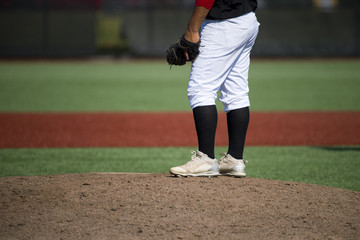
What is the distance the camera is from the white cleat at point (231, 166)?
456cm

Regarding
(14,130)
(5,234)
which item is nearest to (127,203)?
(5,234)

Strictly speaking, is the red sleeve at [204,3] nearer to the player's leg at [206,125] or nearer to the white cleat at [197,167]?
the player's leg at [206,125]

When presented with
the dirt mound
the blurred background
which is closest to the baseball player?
the dirt mound

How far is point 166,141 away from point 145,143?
331mm

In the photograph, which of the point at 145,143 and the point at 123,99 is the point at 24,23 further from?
the point at 145,143

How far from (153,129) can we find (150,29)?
67.7 feet

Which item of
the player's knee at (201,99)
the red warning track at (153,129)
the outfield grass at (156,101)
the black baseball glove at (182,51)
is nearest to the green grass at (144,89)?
the outfield grass at (156,101)

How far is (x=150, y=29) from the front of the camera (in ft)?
94.9

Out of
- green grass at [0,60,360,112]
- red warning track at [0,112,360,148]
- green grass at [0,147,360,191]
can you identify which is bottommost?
green grass at [0,60,360,112]

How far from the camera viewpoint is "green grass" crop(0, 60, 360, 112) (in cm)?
1238

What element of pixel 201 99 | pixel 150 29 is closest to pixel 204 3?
pixel 201 99

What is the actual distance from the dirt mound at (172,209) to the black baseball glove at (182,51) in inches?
37.0

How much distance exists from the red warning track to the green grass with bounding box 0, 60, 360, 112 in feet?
4.47

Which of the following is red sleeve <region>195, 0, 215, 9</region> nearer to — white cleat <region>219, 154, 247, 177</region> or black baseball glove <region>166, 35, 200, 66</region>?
black baseball glove <region>166, 35, 200, 66</region>
